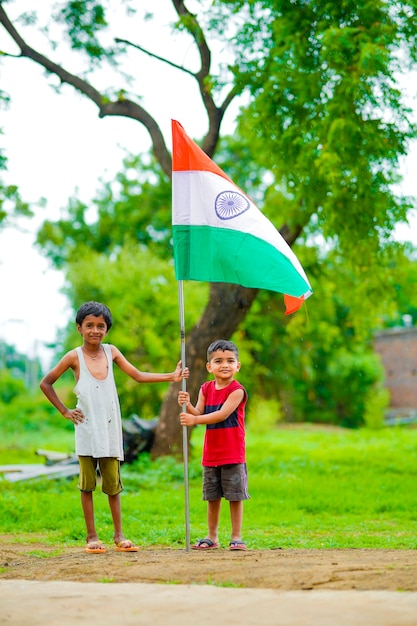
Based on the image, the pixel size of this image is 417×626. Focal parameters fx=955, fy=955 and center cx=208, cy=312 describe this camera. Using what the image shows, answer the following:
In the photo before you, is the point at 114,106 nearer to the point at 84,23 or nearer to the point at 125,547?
the point at 84,23

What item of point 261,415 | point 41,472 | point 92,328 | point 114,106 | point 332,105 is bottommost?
point 41,472

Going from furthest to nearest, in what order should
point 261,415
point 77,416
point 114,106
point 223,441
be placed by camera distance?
point 261,415, point 114,106, point 223,441, point 77,416

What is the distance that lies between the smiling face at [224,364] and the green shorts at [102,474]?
96 centimetres

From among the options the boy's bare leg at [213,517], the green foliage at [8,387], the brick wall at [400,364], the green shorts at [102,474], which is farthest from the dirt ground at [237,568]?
the brick wall at [400,364]

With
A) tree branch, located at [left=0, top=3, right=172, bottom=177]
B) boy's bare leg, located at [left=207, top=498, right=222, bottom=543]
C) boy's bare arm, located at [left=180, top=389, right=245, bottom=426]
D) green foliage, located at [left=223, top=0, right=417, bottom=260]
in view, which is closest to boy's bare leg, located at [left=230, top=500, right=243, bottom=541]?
boy's bare leg, located at [left=207, top=498, right=222, bottom=543]

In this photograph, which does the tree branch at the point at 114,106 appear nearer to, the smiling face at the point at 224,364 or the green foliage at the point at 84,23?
the green foliage at the point at 84,23

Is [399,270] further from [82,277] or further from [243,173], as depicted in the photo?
[243,173]

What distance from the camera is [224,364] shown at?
22.5ft

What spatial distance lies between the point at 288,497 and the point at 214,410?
5036 millimetres

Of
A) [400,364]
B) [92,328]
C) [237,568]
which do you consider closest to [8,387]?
[400,364]

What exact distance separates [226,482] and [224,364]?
84cm

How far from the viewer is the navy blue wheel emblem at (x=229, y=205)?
271 inches

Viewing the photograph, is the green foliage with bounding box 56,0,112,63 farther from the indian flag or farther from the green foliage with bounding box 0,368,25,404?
the green foliage with bounding box 0,368,25,404

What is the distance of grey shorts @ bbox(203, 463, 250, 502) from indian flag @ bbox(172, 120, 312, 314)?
122 centimetres
